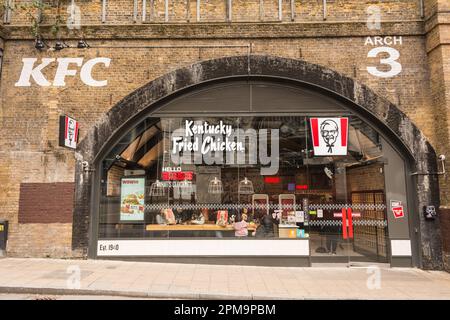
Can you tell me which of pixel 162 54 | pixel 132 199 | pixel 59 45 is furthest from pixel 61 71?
pixel 132 199

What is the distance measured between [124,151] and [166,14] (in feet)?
14.9

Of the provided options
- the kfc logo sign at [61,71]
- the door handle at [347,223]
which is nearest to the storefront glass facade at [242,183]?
the door handle at [347,223]

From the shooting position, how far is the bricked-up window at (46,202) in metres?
9.91

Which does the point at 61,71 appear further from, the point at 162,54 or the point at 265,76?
the point at 265,76

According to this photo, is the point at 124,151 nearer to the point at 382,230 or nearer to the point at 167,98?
the point at 167,98

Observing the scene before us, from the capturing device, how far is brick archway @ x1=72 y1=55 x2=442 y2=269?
9766 mm

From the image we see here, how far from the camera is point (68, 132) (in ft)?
31.2

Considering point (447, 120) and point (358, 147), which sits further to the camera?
point (358, 147)

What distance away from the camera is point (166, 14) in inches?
424

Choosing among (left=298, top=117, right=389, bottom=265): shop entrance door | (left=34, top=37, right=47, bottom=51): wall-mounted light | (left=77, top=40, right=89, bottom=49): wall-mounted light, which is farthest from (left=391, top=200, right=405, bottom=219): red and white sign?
(left=34, top=37, right=47, bottom=51): wall-mounted light

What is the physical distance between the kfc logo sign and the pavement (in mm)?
5286

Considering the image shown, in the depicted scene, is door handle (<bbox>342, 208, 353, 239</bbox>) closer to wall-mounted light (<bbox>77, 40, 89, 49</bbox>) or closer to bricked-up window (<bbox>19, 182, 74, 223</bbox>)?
bricked-up window (<bbox>19, 182, 74, 223</bbox>)
